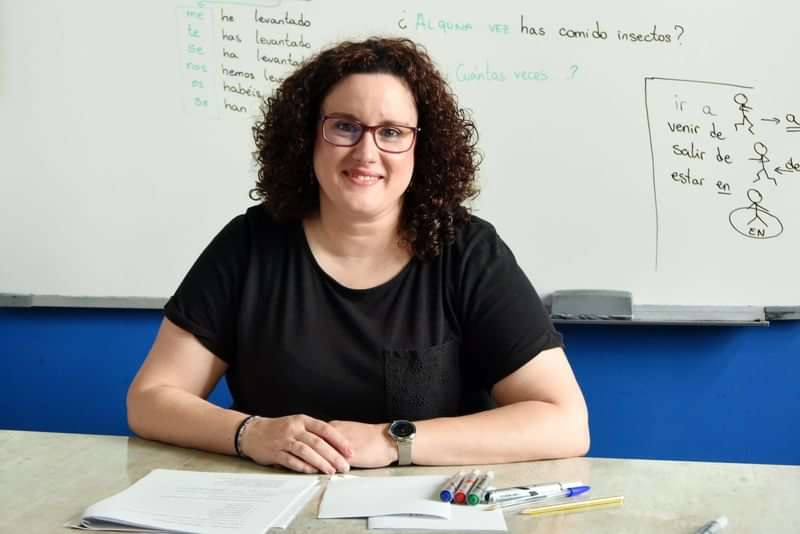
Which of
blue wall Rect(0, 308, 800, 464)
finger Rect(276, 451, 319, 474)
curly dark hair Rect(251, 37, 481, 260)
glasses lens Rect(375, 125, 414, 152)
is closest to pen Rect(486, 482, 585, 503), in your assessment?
finger Rect(276, 451, 319, 474)

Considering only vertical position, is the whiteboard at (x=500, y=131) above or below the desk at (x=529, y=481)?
above

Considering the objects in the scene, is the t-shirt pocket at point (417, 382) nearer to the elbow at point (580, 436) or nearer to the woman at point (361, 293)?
the woman at point (361, 293)

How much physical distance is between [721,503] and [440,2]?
4.96ft

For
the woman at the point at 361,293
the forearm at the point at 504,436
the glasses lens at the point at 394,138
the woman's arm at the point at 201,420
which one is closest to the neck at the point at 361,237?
the woman at the point at 361,293

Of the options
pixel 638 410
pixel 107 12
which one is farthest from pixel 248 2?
pixel 638 410

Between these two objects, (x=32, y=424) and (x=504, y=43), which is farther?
(x=32, y=424)

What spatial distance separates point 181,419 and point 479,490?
1.79 feet

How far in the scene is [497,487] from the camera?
1.30 m

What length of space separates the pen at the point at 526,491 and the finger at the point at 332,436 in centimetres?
24

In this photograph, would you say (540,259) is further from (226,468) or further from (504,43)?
(226,468)

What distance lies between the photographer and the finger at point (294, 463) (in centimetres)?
136

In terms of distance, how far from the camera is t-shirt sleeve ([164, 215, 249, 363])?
167cm

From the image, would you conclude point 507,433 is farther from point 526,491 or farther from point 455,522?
point 455,522

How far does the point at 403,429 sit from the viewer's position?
142 cm
